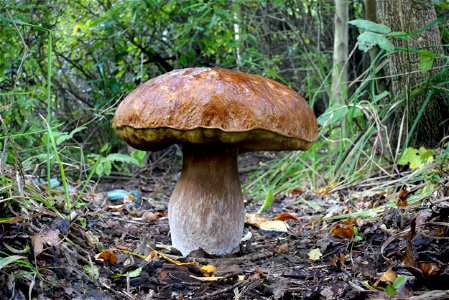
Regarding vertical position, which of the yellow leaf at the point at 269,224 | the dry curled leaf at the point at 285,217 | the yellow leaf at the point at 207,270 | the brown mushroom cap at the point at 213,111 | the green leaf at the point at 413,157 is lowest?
the dry curled leaf at the point at 285,217

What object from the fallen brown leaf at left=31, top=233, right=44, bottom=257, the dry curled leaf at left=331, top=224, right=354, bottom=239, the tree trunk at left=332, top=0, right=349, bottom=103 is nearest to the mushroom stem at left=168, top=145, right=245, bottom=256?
the dry curled leaf at left=331, top=224, right=354, bottom=239

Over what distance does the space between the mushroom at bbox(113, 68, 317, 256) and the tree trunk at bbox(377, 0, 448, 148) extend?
1513mm

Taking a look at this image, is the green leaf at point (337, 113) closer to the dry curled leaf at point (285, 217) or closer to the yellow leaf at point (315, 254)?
the dry curled leaf at point (285, 217)

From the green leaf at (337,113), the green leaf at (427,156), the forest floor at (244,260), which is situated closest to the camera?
the forest floor at (244,260)

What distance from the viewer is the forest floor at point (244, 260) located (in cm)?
140

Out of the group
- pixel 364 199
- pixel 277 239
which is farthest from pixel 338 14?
pixel 277 239

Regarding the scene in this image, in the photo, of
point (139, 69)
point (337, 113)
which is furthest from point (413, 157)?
point (139, 69)

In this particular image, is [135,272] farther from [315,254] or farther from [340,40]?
[340,40]

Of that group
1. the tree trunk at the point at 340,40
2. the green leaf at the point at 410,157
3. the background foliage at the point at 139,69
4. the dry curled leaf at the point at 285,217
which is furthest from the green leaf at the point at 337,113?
the tree trunk at the point at 340,40

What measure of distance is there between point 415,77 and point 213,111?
84.8 inches

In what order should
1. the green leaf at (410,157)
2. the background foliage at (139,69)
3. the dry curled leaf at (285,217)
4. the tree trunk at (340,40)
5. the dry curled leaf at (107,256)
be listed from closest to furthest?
the dry curled leaf at (107,256)
the dry curled leaf at (285,217)
the green leaf at (410,157)
the background foliage at (139,69)
the tree trunk at (340,40)

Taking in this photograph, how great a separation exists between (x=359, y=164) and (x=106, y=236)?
2.43 m

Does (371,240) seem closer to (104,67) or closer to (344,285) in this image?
(344,285)

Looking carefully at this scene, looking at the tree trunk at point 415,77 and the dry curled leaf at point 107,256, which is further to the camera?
the tree trunk at point 415,77
